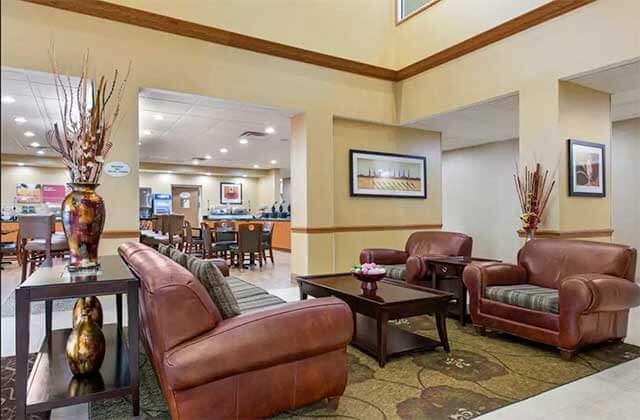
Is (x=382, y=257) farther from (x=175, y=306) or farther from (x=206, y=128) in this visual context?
(x=206, y=128)

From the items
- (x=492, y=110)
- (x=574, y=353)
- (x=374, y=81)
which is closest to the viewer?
(x=574, y=353)

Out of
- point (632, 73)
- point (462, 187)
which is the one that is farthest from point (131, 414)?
point (462, 187)

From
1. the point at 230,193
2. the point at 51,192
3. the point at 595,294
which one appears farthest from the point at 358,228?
the point at 51,192

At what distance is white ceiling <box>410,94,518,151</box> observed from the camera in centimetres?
557

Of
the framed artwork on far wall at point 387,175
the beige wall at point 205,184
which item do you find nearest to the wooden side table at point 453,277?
the framed artwork on far wall at point 387,175

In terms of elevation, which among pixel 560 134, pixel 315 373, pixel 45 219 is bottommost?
pixel 315 373

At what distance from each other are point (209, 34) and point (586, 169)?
4663 millimetres

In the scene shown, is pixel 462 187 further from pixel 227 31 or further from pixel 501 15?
pixel 227 31

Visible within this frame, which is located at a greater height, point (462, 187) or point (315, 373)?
point (462, 187)

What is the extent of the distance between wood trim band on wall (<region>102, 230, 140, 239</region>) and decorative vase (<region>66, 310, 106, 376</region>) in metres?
2.42

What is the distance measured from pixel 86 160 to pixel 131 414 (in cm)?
142

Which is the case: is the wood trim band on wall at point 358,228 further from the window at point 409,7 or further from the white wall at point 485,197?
the window at point 409,7

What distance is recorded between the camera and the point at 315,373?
214 centimetres

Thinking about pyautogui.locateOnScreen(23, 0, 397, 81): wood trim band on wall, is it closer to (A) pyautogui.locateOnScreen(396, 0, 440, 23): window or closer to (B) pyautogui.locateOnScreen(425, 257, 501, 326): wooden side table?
(A) pyautogui.locateOnScreen(396, 0, 440, 23): window
